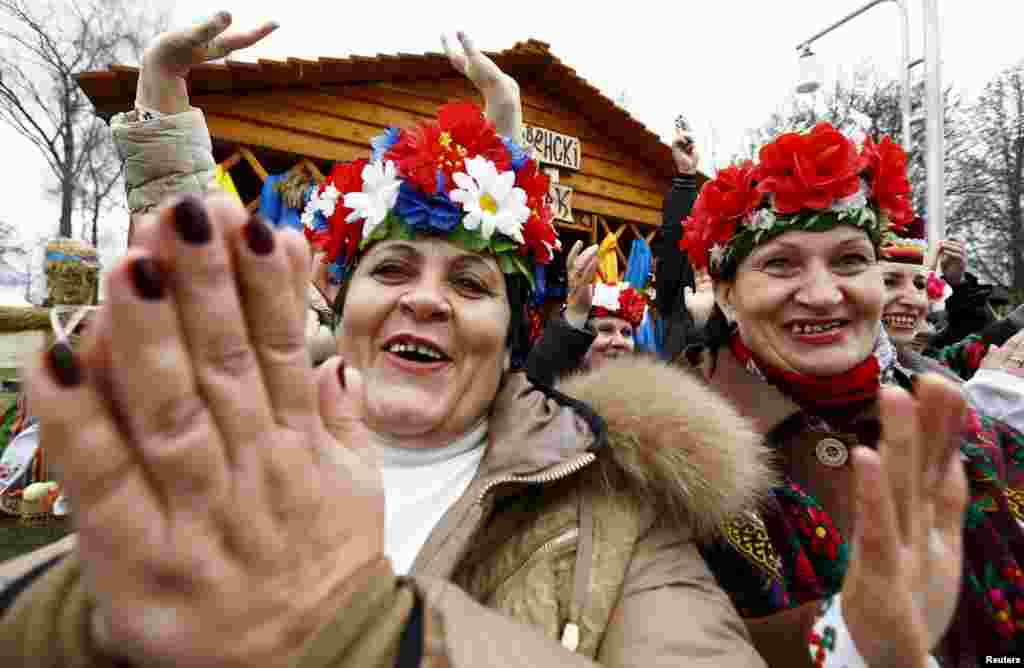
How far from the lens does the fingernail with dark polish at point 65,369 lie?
1.95ft

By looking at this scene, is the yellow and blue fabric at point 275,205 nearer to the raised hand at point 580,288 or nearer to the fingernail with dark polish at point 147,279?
the raised hand at point 580,288

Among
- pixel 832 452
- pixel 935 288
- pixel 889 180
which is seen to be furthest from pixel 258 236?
pixel 935 288

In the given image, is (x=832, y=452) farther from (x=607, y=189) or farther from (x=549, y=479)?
(x=607, y=189)

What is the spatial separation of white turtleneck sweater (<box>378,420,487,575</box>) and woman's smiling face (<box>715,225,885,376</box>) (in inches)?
34.6

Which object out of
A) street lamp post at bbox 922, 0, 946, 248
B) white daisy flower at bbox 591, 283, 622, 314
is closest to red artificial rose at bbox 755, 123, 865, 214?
white daisy flower at bbox 591, 283, 622, 314

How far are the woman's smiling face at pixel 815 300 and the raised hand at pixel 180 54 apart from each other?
5.30ft

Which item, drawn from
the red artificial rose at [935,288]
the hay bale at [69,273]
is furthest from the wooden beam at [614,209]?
the hay bale at [69,273]

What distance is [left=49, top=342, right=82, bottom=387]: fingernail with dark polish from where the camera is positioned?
595 mm

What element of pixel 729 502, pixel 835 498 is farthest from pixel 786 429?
pixel 729 502

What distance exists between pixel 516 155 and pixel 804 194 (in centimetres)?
83

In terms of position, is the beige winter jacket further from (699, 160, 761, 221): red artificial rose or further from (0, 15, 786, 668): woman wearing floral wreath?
(699, 160, 761, 221): red artificial rose

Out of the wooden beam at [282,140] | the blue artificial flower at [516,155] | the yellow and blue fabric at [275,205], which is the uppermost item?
the wooden beam at [282,140]

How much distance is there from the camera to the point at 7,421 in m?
3.61

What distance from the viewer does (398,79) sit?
21.4 feet
